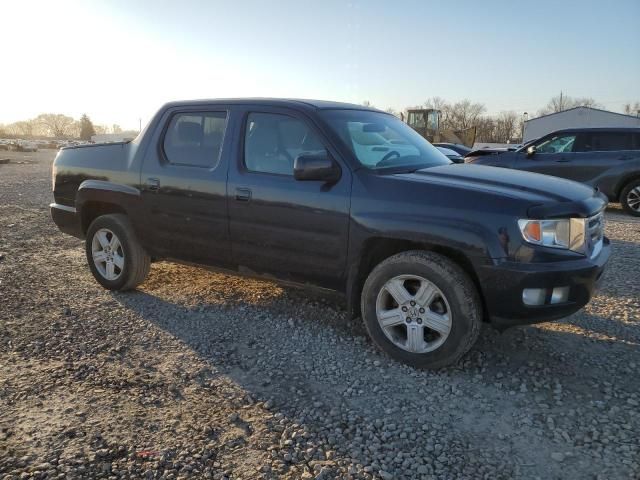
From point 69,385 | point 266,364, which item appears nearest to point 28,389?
point 69,385

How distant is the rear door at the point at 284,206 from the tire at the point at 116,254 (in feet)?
4.21

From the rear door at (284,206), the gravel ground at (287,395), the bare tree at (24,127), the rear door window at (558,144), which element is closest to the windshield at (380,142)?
the rear door at (284,206)

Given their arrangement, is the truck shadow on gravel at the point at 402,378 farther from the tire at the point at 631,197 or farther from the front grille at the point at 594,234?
the tire at the point at 631,197

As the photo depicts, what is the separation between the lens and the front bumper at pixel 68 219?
5.27 m

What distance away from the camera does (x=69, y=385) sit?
3.20 m

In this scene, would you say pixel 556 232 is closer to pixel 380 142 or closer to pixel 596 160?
pixel 380 142

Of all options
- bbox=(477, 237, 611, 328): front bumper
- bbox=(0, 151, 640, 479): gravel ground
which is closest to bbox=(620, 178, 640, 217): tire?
bbox=(0, 151, 640, 479): gravel ground

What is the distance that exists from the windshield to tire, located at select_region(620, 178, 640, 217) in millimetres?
7281

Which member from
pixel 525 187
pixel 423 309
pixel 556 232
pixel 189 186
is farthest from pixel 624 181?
pixel 189 186

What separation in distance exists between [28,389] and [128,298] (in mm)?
1787

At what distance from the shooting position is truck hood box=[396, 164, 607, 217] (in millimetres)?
3127

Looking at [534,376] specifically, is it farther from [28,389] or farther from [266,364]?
[28,389]

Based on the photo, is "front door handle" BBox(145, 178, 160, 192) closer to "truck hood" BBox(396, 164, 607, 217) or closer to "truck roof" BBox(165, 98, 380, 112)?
"truck roof" BBox(165, 98, 380, 112)

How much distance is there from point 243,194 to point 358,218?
40.8 inches
